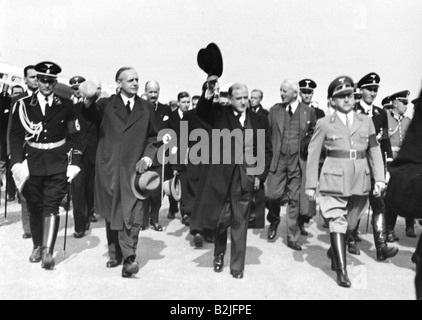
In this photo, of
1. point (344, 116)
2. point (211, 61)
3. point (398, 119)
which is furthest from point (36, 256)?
point (398, 119)

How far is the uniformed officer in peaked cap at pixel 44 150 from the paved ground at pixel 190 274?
0.45 m

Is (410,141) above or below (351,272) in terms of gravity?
above

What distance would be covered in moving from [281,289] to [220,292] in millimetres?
598

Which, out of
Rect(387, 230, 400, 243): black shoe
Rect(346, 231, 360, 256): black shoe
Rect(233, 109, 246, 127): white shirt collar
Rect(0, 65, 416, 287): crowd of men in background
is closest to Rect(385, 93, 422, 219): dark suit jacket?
Rect(0, 65, 416, 287): crowd of men in background

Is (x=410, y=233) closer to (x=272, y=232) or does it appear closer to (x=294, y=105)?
(x=272, y=232)

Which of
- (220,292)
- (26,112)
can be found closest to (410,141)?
(220,292)

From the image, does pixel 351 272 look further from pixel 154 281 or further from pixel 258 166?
pixel 154 281

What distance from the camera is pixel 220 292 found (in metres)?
4.64

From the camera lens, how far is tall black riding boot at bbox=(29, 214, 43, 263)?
18.3 ft

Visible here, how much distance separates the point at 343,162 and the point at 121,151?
236cm

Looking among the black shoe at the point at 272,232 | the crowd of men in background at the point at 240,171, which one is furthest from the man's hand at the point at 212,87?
the black shoe at the point at 272,232

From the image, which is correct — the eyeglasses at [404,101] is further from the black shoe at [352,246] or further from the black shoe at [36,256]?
the black shoe at [36,256]

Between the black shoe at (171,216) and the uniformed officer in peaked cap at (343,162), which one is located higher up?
the uniformed officer in peaked cap at (343,162)

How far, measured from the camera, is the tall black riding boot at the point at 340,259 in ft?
16.0
